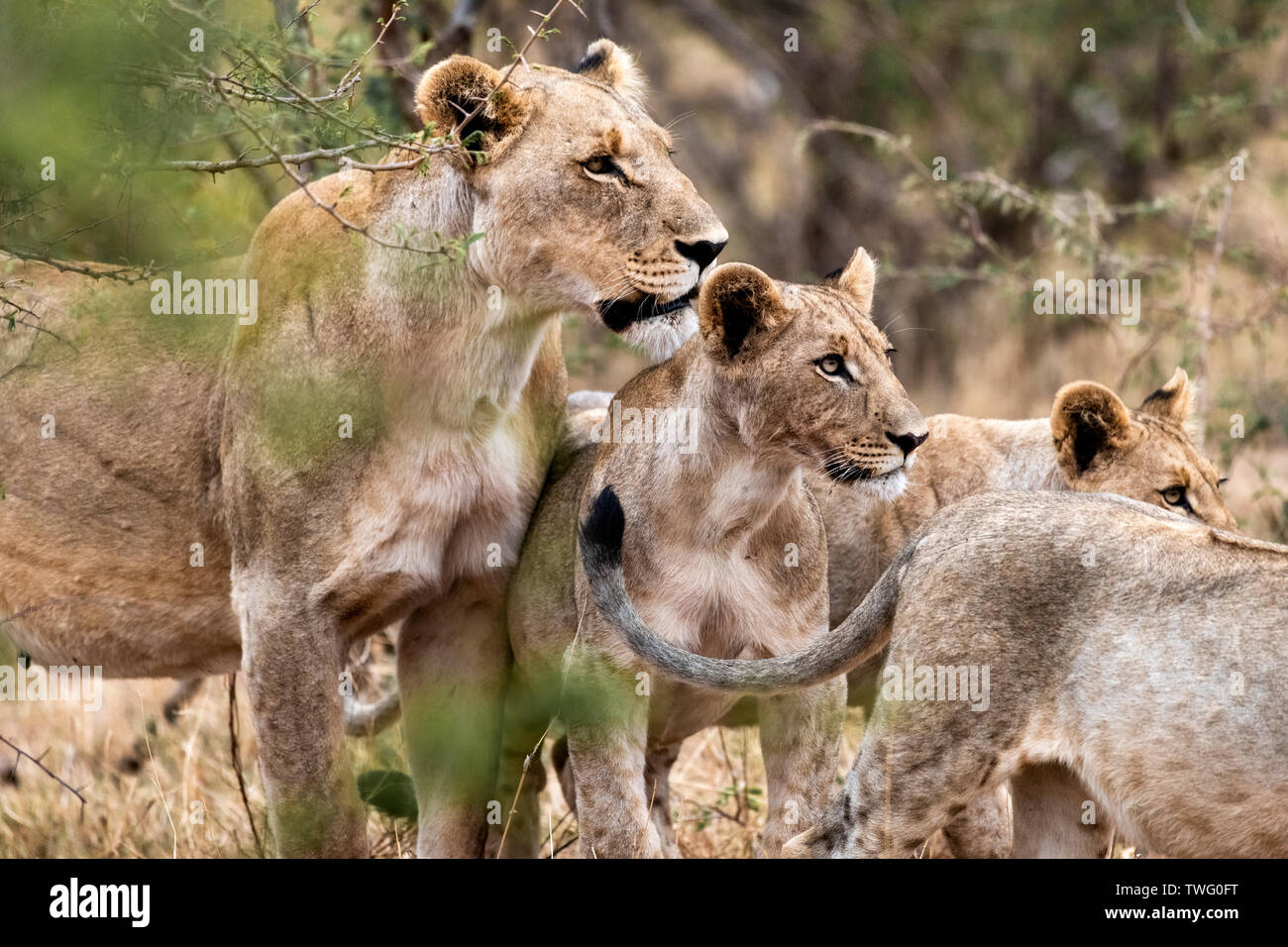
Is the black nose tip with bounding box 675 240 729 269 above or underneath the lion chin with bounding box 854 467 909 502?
above

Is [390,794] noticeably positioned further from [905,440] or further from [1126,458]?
[1126,458]

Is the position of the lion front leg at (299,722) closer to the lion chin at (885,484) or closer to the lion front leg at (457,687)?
the lion front leg at (457,687)

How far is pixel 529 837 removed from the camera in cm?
562

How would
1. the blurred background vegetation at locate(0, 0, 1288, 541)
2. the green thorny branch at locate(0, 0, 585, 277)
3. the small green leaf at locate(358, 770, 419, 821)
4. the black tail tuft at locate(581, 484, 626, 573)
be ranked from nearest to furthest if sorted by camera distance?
the green thorny branch at locate(0, 0, 585, 277) → the black tail tuft at locate(581, 484, 626, 573) → the small green leaf at locate(358, 770, 419, 821) → the blurred background vegetation at locate(0, 0, 1288, 541)

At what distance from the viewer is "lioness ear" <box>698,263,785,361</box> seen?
4.53 metres

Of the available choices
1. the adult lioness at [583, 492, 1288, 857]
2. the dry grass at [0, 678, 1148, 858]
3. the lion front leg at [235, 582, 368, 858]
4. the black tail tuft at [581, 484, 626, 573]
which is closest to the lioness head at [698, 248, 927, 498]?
the adult lioness at [583, 492, 1288, 857]

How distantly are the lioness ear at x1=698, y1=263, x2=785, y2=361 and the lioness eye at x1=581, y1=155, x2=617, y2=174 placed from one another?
1.31 feet

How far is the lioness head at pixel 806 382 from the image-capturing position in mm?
4461

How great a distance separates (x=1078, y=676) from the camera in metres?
3.87

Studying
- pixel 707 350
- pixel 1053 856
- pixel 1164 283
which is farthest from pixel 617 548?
pixel 1164 283

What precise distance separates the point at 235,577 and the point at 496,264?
1195 millimetres

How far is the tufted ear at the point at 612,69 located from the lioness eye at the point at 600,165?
0.68 meters

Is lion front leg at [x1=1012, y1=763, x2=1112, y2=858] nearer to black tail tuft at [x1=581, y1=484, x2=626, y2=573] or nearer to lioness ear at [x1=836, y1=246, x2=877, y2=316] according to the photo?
black tail tuft at [x1=581, y1=484, x2=626, y2=573]

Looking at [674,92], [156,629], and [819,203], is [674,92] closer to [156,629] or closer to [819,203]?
[819,203]
